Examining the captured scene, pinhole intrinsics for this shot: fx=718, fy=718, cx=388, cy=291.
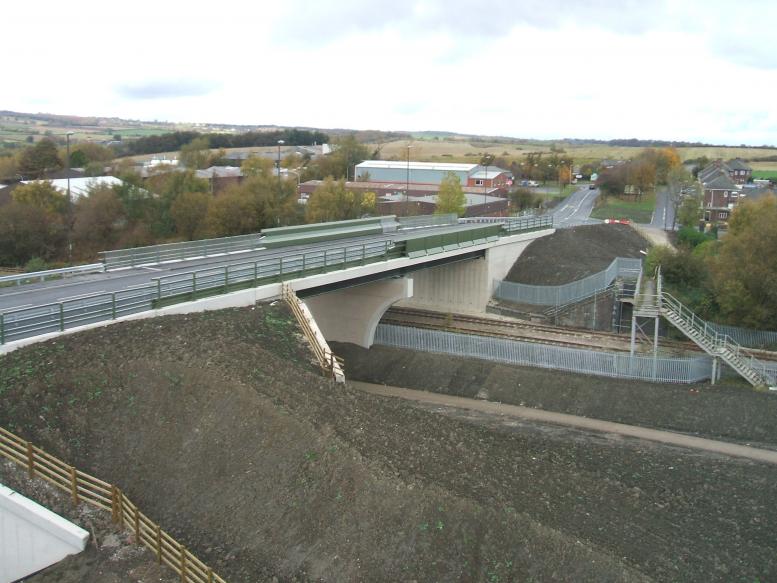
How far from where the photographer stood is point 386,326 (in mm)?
32406

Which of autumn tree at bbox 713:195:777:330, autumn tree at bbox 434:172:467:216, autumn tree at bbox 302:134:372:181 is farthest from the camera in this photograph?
autumn tree at bbox 302:134:372:181

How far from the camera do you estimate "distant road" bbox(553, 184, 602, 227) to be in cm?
6071

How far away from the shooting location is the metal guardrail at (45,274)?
22.9 m

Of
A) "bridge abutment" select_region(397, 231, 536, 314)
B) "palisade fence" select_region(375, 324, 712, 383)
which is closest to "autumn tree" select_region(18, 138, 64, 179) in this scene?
"bridge abutment" select_region(397, 231, 536, 314)

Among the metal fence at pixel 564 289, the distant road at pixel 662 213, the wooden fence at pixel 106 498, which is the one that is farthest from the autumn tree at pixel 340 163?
the wooden fence at pixel 106 498

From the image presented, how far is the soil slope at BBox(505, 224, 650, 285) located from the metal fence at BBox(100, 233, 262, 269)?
1672 centimetres

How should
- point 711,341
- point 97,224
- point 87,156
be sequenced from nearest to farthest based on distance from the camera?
point 711,341 < point 97,224 < point 87,156

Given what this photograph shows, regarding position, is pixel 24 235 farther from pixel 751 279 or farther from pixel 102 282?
pixel 751 279

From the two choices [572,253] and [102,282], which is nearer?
[102,282]

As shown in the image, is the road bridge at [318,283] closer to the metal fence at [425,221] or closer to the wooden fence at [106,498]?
the metal fence at [425,221]

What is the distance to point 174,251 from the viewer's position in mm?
28953

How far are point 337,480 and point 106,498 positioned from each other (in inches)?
170

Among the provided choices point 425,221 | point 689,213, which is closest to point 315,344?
point 425,221

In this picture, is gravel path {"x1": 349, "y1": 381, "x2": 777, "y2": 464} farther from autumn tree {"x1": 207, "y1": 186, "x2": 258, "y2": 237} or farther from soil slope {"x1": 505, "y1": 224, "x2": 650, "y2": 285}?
autumn tree {"x1": 207, "y1": 186, "x2": 258, "y2": 237}
